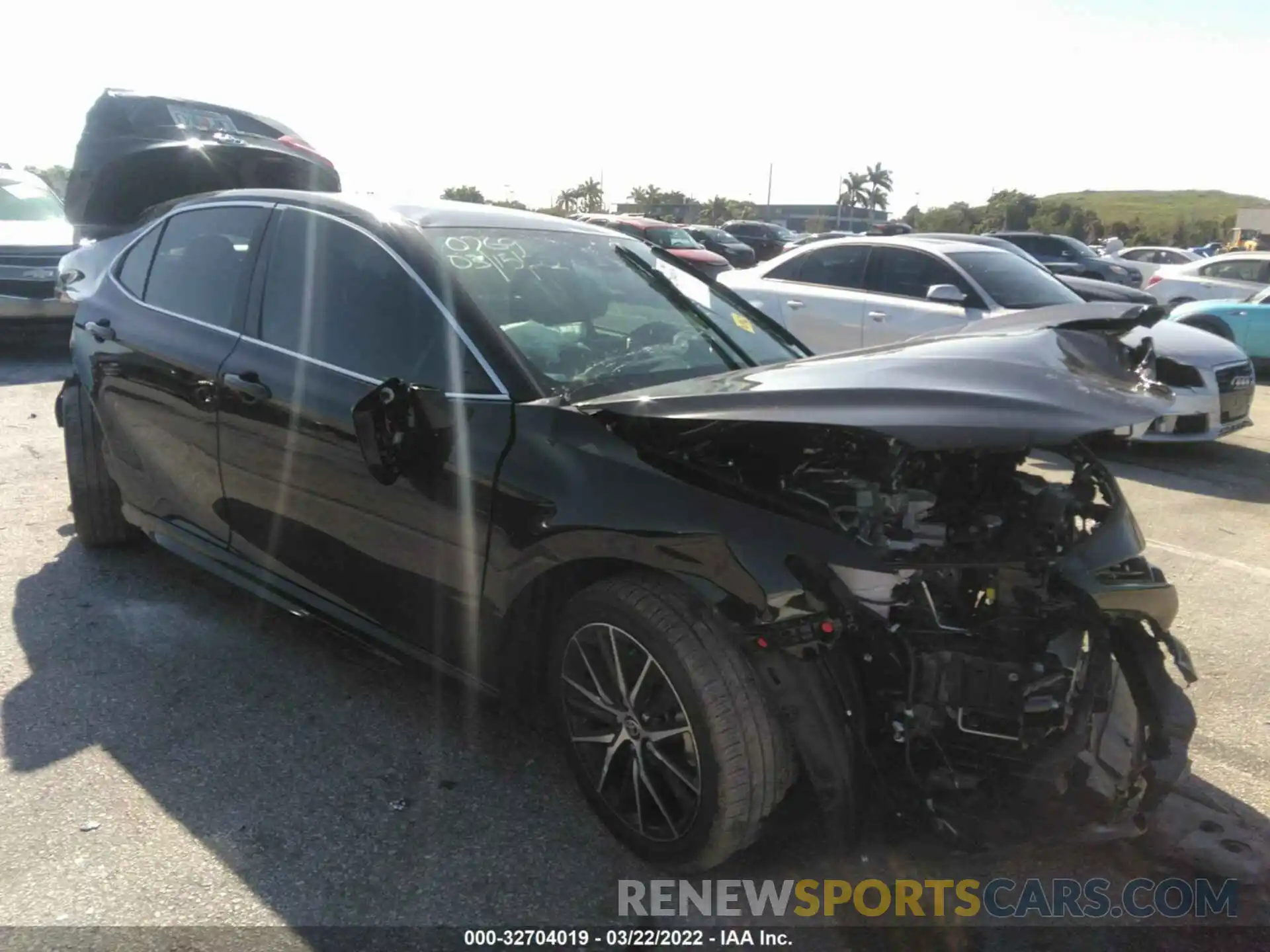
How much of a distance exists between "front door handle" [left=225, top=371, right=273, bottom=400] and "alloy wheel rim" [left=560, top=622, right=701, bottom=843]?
4.82 feet

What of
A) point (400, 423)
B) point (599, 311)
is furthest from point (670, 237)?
point (400, 423)

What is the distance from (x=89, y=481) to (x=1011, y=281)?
6717 millimetres

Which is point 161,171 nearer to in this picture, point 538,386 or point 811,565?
point 538,386

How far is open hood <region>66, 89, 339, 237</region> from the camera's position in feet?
22.6

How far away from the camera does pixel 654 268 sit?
12.6 feet

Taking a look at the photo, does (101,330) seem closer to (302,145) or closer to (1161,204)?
(302,145)

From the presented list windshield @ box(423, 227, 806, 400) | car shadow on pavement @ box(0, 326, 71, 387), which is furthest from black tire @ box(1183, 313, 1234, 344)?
car shadow on pavement @ box(0, 326, 71, 387)

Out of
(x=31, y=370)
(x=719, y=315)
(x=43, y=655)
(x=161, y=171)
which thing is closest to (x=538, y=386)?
(x=719, y=315)

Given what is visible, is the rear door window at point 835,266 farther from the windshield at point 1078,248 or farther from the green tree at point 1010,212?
the green tree at point 1010,212

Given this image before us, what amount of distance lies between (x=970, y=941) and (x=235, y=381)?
2.86 m

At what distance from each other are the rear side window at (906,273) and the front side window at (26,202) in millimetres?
8549

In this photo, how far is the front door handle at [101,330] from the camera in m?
4.29

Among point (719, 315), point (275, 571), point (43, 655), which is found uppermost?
point (719, 315)

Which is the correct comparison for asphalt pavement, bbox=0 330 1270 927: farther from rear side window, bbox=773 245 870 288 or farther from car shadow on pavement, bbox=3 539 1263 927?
rear side window, bbox=773 245 870 288
